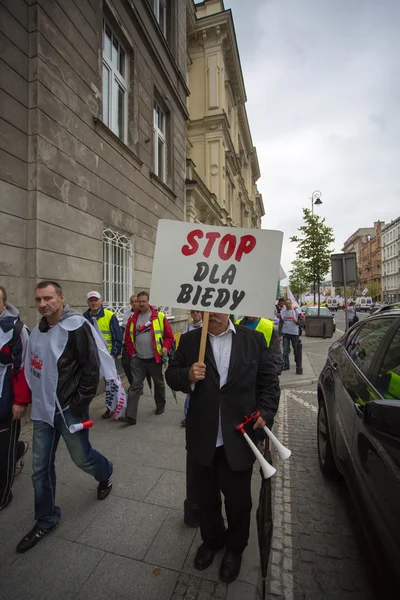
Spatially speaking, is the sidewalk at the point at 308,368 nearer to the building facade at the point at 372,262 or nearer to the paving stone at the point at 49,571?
the paving stone at the point at 49,571

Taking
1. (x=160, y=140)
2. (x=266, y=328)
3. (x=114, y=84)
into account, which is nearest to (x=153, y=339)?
(x=266, y=328)

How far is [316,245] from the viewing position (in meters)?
21.3

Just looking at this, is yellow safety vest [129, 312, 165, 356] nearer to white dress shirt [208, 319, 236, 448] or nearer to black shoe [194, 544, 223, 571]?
white dress shirt [208, 319, 236, 448]

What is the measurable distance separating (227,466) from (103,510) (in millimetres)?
1393

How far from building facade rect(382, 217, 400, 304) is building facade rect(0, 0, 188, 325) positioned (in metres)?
74.9

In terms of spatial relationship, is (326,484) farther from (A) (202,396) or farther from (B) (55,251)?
(B) (55,251)

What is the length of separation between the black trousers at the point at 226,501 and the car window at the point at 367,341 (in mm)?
1274

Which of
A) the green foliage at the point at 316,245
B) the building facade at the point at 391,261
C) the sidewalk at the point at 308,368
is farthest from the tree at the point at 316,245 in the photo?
the building facade at the point at 391,261

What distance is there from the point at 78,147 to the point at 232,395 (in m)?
5.85

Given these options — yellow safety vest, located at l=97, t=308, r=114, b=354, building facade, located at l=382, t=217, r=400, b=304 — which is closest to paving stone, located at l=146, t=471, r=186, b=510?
yellow safety vest, located at l=97, t=308, r=114, b=354

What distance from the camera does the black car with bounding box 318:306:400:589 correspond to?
5.16 feet

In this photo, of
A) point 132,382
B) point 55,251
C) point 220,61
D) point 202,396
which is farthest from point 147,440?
point 220,61

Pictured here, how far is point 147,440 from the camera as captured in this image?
4152 millimetres

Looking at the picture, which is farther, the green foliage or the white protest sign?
the green foliage
